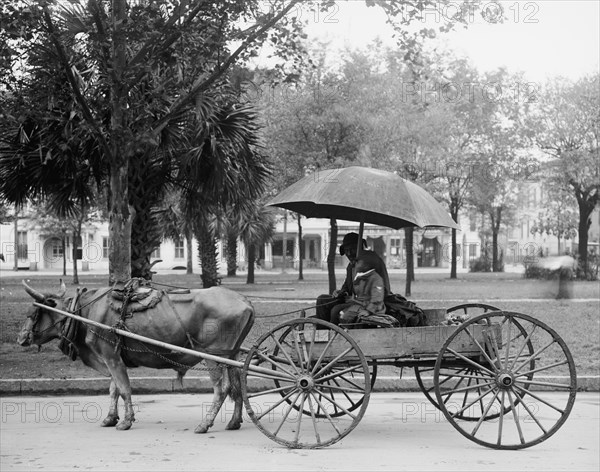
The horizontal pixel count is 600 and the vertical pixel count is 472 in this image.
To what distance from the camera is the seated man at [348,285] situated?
8.56m

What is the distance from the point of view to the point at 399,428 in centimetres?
888

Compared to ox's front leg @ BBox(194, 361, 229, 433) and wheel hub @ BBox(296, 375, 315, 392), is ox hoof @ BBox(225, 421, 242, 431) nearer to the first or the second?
ox's front leg @ BBox(194, 361, 229, 433)

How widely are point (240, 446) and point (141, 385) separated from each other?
12.7 ft

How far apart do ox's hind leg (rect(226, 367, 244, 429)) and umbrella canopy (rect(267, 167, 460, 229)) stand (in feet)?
5.81

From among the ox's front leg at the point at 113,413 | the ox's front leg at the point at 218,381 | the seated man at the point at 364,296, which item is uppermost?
the seated man at the point at 364,296

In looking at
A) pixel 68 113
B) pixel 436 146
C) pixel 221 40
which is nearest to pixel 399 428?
pixel 221 40

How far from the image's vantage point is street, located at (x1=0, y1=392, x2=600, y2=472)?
7156 millimetres

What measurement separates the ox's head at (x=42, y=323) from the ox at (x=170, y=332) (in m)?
0.01

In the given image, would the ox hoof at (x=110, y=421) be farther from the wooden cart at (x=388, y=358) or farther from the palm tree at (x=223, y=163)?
the palm tree at (x=223, y=163)

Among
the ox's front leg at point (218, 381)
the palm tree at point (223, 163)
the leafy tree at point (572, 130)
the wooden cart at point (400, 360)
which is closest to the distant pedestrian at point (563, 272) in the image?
the leafy tree at point (572, 130)

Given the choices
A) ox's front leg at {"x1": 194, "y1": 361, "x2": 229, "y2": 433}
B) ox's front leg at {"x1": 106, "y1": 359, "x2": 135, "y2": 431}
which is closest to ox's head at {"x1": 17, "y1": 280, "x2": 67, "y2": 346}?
ox's front leg at {"x1": 106, "y1": 359, "x2": 135, "y2": 431}

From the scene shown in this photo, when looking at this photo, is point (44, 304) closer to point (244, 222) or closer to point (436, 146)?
point (436, 146)

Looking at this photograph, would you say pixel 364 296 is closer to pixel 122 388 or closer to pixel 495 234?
pixel 122 388

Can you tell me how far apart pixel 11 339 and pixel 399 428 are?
388 inches
